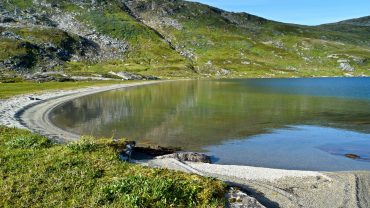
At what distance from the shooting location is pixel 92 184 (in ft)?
52.2

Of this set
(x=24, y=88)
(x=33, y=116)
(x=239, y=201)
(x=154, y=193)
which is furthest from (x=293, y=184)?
(x=24, y=88)

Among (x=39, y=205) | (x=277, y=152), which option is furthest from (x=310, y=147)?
(x=39, y=205)

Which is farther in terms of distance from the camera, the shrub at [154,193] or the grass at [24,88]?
the grass at [24,88]

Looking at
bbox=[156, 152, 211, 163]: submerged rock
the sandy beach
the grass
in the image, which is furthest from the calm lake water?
the grass

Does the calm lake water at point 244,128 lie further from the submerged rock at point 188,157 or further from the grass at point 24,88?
the grass at point 24,88

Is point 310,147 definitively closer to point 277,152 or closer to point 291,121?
point 277,152

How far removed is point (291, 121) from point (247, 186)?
124ft

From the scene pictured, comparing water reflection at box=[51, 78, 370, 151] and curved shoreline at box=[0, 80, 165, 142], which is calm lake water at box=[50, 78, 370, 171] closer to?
water reflection at box=[51, 78, 370, 151]

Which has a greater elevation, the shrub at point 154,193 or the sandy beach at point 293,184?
the shrub at point 154,193

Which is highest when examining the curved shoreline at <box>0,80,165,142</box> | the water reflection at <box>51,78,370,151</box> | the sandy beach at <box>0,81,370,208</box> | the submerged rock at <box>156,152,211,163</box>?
the sandy beach at <box>0,81,370,208</box>

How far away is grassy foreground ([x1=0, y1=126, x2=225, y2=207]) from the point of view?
47.1 ft

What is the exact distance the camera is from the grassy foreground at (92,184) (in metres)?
14.4

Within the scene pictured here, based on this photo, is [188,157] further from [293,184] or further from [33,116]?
[33,116]

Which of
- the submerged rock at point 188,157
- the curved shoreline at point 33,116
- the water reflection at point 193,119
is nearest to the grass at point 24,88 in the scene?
the curved shoreline at point 33,116
